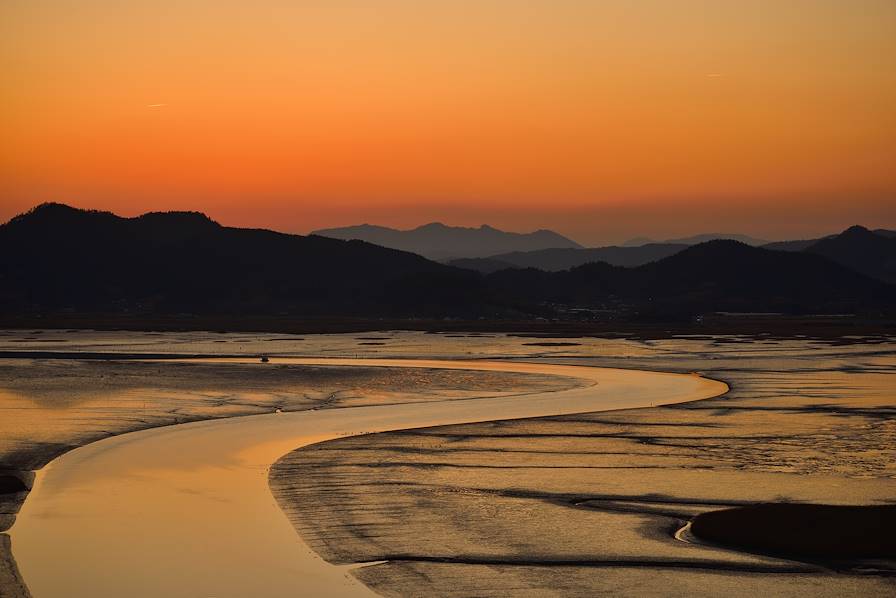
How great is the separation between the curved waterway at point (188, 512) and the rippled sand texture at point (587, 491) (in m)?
0.95

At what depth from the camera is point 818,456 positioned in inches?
1151

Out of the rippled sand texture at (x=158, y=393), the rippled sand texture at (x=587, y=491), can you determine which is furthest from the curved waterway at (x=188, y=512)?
the rippled sand texture at (x=158, y=393)

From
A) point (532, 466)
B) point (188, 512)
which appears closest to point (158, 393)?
point (532, 466)

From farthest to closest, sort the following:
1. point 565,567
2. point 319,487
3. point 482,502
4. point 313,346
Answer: point 313,346 < point 319,487 < point 482,502 < point 565,567

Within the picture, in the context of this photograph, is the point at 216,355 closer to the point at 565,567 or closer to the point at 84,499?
the point at 84,499

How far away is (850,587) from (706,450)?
13898mm

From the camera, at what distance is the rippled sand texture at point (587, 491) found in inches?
695

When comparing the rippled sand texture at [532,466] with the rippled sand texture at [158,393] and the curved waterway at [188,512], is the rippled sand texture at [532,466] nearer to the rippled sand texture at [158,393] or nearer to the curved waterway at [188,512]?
the rippled sand texture at [158,393]

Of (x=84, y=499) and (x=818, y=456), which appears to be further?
(x=818, y=456)

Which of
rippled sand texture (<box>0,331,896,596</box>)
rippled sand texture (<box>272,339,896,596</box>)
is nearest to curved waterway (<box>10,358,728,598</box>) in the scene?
rippled sand texture (<box>0,331,896,596</box>)

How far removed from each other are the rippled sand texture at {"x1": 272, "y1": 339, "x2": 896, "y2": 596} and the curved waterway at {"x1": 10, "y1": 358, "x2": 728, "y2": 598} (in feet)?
3.12

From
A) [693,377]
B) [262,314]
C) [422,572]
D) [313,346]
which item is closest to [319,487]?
[422,572]

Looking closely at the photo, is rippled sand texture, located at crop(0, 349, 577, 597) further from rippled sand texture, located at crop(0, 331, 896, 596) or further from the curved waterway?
the curved waterway

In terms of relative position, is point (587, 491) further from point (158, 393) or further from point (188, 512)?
point (158, 393)
